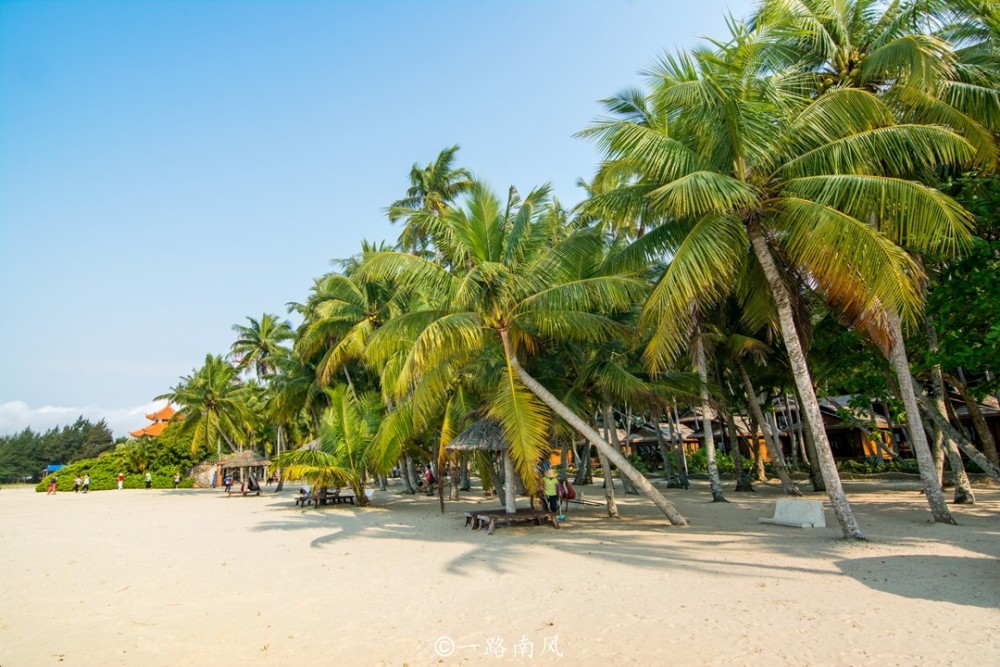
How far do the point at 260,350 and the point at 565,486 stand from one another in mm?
27379

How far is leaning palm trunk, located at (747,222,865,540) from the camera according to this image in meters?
9.77

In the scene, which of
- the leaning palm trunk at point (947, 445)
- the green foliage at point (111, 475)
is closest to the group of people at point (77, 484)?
the green foliage at point (111, 475)

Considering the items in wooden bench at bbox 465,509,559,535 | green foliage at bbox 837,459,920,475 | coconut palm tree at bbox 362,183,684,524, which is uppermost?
coconut palm tree at bbox 362,183,684,524

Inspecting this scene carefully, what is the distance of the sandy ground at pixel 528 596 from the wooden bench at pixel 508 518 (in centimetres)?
32

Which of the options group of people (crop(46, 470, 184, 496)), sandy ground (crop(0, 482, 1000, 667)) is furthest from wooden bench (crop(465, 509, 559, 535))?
group of people (crop(46, 470, 184, 496))

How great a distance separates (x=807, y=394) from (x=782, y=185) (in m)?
3.70

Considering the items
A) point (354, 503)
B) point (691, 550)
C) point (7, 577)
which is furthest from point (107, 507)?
point (691, 550)

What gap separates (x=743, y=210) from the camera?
394 inches

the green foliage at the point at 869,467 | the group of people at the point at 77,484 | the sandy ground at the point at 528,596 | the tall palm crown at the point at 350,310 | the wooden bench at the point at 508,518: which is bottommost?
the sandy ground at the point at 528,596

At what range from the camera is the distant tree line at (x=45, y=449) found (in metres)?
73.6

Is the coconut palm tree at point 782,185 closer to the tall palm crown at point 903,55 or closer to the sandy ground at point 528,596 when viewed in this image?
the tall palm crown at point 903,55

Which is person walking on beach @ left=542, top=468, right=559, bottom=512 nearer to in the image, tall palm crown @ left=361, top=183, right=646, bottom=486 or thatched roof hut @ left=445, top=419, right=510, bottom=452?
thatched roof hut @ left=445, top=419, right=510, bottom=452

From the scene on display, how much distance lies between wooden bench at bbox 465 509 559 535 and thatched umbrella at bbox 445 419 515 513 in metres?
0.60

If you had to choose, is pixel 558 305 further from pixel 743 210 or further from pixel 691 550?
pixel 691 550
